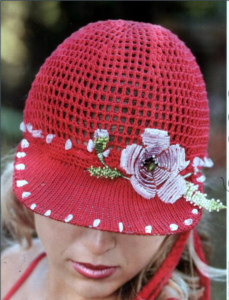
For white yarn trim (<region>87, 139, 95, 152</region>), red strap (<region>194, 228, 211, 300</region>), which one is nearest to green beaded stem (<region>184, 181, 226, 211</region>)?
white yarn trim (<region>87, 139, 95, 152</region>)

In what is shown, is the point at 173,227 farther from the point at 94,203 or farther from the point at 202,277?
the point at 202,277

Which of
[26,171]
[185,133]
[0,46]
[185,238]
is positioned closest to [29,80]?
[0,46]

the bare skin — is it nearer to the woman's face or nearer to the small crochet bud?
the woman's face

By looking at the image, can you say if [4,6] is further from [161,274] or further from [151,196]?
[161,274]

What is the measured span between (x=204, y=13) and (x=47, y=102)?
0.79m

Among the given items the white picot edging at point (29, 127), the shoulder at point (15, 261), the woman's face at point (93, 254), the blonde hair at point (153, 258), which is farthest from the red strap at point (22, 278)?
the white picot edging at point (29, 127)

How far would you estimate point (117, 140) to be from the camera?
87 centimetres

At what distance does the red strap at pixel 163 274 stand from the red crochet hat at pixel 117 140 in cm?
30

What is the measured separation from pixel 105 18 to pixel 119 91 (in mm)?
600

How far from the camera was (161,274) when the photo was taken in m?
1.13

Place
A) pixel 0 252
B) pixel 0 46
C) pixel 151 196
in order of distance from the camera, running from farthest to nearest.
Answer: pixel 0 252, pixel 0 46, pixel 151 196

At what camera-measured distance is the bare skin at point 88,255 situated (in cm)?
92

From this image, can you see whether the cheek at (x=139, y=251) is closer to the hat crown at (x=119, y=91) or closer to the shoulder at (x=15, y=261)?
the hat crown at (x=119, y=91)

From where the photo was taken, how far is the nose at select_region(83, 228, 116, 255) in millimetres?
902
